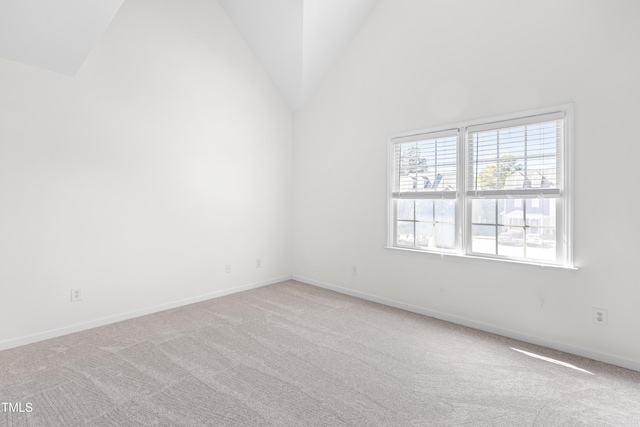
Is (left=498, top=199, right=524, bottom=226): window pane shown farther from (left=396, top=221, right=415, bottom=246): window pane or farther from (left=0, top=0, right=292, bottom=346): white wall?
(left=0, top=0, right=292, bottom=346): white wall

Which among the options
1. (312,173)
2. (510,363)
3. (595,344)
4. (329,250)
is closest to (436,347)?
(510,363)

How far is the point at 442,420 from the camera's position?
191cm

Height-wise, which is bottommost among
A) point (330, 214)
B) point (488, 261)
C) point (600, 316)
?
point (600, 316)

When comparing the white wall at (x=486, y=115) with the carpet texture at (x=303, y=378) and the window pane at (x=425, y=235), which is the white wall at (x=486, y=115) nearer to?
the window pane at (x=425, y=235)

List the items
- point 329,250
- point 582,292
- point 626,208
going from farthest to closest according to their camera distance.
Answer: point 329,250 → point 582,292 → point 626,208

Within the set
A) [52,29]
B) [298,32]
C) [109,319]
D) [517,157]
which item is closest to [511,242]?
[517,157]

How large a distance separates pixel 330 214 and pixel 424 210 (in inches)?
53.1

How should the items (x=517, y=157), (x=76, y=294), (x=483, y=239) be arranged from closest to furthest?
(x=517, y=157), (x=76, y=294), (x=483, y=239)

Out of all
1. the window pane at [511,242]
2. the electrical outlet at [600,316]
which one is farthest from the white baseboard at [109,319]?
the electrical outlet at [600,316]

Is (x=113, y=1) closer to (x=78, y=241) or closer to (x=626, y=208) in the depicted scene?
(x=78, y=241)

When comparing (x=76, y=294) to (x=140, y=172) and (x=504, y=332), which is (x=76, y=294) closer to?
(x=140, y=172)

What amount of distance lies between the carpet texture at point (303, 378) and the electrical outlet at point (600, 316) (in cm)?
32

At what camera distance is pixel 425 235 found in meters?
3.76

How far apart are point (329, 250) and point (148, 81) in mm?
2992
